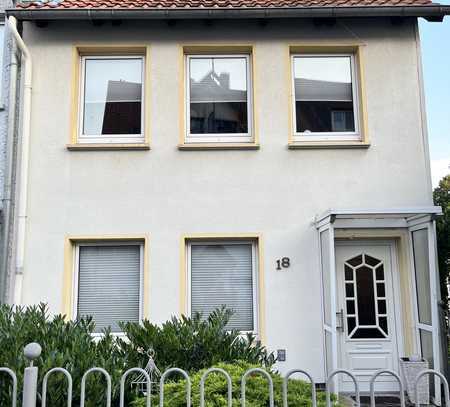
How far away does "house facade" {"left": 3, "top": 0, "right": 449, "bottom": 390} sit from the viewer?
24.5 ft

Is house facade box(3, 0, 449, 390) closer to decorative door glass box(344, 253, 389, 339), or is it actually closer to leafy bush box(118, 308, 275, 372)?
decorative door glass box(344, 253, 389, 339)

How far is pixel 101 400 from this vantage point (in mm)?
4328

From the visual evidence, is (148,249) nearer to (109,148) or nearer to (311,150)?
(109,148)

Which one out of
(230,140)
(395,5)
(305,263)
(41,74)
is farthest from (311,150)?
(41,74)

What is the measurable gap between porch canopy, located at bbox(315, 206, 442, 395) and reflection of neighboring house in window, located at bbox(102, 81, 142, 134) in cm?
351

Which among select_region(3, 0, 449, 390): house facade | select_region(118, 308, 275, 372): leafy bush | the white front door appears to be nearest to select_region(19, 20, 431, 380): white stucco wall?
select_region(3, 0, 449, 390): house facade

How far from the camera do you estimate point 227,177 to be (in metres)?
7.73

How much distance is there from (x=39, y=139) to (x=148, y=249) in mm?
2558

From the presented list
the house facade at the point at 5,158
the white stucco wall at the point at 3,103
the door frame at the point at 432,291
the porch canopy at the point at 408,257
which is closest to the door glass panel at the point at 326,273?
the porch canopy at the point at 408,257

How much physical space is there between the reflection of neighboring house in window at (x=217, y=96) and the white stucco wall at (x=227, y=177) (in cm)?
42

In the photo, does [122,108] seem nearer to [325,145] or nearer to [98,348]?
[325,145]

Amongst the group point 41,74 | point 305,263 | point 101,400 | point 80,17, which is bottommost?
point 101,400

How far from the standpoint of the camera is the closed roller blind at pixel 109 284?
24.8 ft

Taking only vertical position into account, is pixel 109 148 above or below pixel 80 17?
below
